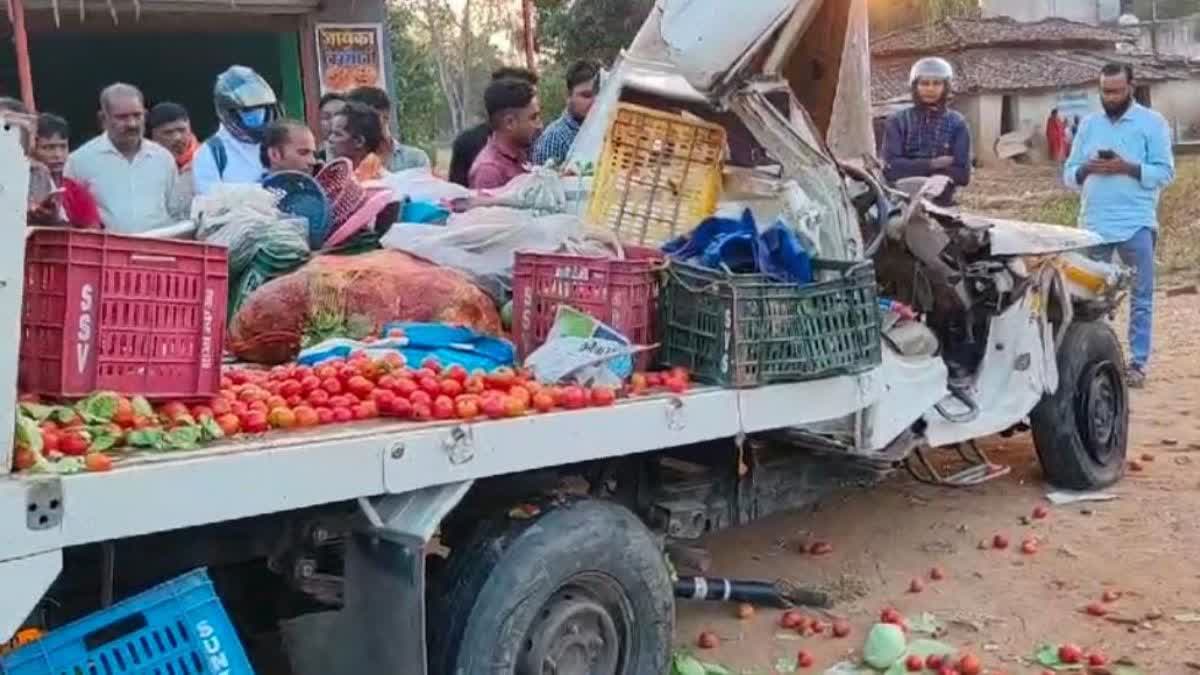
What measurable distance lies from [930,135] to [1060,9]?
41618 millimetres

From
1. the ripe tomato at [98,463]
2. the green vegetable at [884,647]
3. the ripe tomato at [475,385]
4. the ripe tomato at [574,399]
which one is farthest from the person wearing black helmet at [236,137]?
the ripe tomato at [98,463]

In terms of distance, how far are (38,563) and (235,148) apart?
146 inches

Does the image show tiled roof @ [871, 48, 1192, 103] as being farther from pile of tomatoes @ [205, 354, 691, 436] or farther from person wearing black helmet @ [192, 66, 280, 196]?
pile of tomatoes @ [205, 354, 691, 436]

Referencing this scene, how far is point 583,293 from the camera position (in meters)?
4.36

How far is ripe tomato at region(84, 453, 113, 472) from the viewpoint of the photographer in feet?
9.55

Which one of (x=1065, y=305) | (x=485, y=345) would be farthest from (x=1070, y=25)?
(x=485, y=345)

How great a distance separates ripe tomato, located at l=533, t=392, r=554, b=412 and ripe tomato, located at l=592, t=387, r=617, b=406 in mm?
145

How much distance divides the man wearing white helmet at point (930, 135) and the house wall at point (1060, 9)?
130 ft

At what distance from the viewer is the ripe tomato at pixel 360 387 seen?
3.83 metres

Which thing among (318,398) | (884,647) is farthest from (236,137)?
(884,647)

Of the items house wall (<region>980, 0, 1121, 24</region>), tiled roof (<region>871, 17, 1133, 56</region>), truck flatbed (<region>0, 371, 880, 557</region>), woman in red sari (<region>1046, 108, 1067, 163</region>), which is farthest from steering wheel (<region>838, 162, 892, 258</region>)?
house wall (<region>980, 0, 1121, 24</region>)

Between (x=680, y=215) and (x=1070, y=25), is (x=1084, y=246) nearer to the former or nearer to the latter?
(x=680, y=215)

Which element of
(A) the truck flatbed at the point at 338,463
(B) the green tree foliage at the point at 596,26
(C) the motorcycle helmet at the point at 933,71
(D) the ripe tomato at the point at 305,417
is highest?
(B) the green tree foliage at the point at 596,26

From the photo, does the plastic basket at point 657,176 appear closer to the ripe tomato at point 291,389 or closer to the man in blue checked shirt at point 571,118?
the man in blue checked shirt at point 571,118
